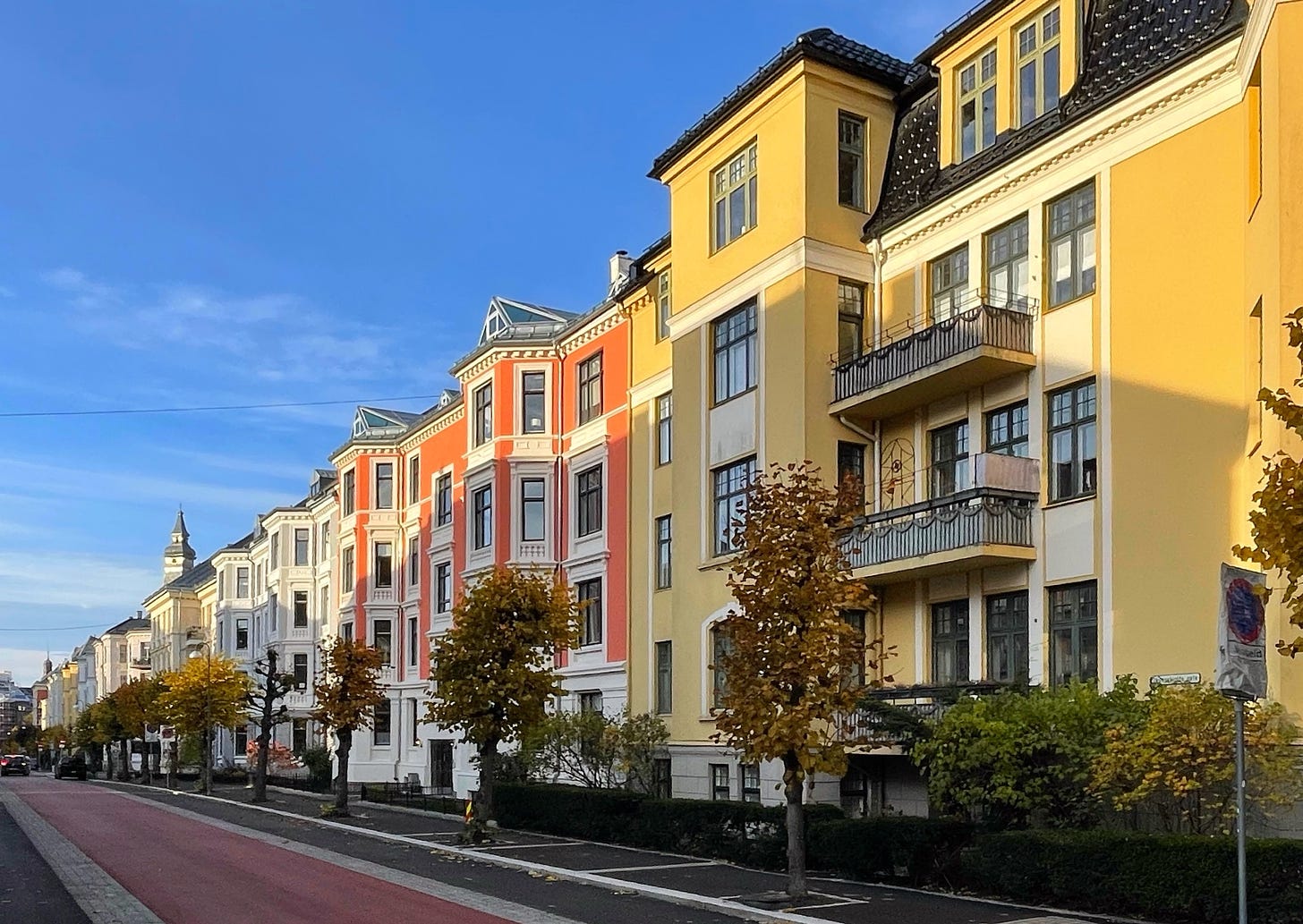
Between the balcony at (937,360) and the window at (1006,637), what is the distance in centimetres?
351

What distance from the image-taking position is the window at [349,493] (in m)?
55.7

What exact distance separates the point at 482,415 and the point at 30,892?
23542 millimetres

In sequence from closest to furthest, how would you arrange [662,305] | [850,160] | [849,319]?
[849,319] < [850,160] < [662,305]

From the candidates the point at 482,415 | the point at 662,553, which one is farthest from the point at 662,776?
the point at 482,415

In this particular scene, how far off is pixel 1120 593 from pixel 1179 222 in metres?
5.17

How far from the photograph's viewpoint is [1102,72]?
20453 mm

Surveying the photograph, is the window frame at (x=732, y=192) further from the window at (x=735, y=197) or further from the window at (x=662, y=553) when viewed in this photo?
the window at (x=662, y=553)

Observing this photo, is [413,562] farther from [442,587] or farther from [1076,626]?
[1076,626]

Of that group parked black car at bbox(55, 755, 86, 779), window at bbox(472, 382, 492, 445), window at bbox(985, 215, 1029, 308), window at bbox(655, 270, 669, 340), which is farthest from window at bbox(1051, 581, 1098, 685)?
parked black car at bbox(55, 755, 86, 779)

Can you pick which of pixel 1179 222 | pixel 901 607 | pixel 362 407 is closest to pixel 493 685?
pixel 901 607

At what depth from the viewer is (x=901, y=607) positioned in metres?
24.2

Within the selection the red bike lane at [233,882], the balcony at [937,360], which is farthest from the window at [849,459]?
the red bike lane at [233,882]

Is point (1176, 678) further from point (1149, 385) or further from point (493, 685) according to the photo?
point (493, 685)

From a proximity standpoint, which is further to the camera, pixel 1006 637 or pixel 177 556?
pixel 177 556
